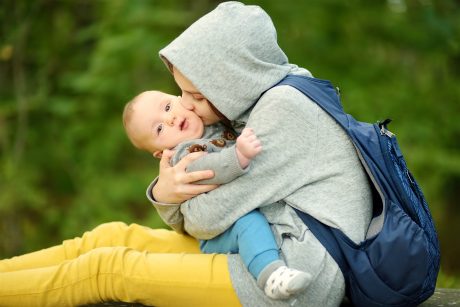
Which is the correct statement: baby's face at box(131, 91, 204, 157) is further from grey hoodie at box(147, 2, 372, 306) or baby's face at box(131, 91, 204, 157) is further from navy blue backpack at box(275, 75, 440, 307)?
navy blue backpack at box(275, 75, 440, 307)

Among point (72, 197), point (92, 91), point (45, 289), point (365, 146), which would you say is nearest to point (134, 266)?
point (45, 289)

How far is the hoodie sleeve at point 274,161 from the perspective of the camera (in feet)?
8.44

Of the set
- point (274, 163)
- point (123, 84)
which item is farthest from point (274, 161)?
point (123, 84)

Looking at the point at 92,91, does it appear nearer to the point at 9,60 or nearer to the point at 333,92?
the point at 9,60

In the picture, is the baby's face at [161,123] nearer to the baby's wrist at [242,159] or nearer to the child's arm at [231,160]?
the child's arm at [231,160]

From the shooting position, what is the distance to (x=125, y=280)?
108 inches

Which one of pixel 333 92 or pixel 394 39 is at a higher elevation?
pixel 333 92

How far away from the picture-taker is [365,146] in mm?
2584

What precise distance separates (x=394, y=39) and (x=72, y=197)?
3433 mm

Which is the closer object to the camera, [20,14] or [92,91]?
[20,14]

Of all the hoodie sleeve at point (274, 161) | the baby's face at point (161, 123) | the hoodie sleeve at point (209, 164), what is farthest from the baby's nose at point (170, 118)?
the hoodie sleeve at point (274, 161)

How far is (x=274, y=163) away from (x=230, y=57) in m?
0.42

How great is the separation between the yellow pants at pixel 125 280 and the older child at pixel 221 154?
0.47 ft

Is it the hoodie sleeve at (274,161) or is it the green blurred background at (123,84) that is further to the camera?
the green blurred background at (123,84)
